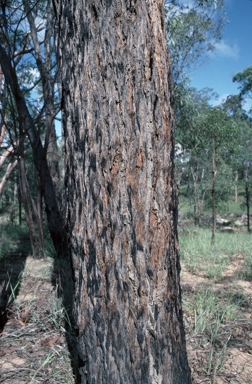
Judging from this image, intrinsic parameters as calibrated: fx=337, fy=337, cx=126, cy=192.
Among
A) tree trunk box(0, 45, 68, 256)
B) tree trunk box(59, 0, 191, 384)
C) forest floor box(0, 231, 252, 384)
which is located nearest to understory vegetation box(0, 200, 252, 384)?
forest floor box(0, 231, 252, 384)

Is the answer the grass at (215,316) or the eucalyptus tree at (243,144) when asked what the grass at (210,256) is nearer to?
the grass at (215,316)

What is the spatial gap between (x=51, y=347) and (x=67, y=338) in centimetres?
15

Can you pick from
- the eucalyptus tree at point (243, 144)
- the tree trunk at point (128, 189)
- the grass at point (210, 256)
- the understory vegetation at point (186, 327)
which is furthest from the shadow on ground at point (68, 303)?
the eucalyptus tree at point (243, 144)

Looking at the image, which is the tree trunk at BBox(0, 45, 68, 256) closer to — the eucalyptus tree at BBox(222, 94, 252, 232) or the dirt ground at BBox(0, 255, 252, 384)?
the dirt ground at BBox(0, 255, 252, 384)

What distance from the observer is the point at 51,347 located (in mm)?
2098

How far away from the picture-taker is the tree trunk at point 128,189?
1.41 metres

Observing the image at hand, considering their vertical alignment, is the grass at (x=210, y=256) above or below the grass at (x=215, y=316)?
above

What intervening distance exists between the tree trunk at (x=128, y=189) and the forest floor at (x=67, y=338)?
1.76 feet

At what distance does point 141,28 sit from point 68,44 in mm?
366

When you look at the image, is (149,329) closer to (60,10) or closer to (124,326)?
(124,326)

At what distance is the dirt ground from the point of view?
1.85 metres

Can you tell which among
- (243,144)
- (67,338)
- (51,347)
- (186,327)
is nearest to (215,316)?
(186,327)

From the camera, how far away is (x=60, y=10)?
163 centimetres

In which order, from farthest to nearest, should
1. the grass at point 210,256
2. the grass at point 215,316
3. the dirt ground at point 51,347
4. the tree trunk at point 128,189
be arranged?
1. the grass at point 210,256
2. the grass at point 215,316
3. the dirt ground at point 51,347
4. the tree trunk at point 128,189
